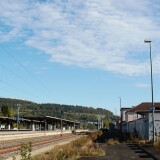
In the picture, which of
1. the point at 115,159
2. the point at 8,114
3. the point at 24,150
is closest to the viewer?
the point at 24,150

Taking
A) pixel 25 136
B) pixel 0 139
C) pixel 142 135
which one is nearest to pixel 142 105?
pixel 25 136

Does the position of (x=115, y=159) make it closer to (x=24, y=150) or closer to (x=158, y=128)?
(x=24, y=150)

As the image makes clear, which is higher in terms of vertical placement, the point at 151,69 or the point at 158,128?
the point at 151,69

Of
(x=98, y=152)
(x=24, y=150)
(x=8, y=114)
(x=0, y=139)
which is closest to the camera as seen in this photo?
(x=24, y=150)

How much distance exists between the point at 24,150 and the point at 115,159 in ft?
33.0

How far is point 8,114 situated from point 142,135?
104232 millimetres

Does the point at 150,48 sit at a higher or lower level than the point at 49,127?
higher

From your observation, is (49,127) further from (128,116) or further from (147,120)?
(147,120)

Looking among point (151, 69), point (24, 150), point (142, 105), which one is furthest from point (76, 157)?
point (142, 105)

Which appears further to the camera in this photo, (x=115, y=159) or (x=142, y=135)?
(x=142, y=135)

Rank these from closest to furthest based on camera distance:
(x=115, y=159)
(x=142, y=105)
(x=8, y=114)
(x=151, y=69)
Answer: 1. (x=115, y=159)
2. (x=151, y=69)
3. (x=142, y=105)
4. (x=8, y=114)

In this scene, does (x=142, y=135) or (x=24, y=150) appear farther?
(x=142, y=135)

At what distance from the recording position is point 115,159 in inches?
885

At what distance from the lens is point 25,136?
62156 mm
